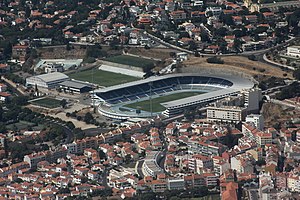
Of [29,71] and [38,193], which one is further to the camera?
[29,71]

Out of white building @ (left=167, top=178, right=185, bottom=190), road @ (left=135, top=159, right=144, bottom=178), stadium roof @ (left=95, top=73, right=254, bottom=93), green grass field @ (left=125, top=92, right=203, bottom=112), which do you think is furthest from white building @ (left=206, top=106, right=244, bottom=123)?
white building @ (left=167, top=178, right=185, bottom=190)

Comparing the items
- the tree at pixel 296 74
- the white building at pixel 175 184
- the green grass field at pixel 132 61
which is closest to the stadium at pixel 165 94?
the tree at pixel 296 74

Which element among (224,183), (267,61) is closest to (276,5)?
(267,61)

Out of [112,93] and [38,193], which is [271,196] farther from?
[112,93]

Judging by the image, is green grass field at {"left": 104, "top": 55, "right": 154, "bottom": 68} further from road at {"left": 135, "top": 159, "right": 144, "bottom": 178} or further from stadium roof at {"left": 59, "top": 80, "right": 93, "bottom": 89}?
road at {"left": 135, "top": 159, "right": 144, "bottom": 178}

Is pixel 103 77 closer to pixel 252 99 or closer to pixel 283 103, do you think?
pixel 252 99

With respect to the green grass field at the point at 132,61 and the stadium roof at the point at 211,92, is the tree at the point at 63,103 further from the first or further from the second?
the green grass field at the point at 132,61
